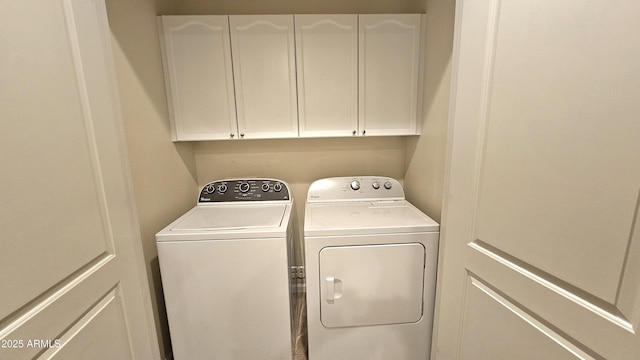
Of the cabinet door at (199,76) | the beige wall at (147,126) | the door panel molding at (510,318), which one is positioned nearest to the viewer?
the door panel molding at (510,318)

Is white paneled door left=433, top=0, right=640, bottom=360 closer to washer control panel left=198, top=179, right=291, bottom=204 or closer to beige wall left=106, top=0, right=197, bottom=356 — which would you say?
washer control panel left=198, top=179, right=291, bottom=204

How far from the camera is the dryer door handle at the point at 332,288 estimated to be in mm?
1407

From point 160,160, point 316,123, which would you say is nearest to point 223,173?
point 160,160

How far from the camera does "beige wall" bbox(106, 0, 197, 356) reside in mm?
1294

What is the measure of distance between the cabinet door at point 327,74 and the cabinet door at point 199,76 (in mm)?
503

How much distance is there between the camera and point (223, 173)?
2090 mm

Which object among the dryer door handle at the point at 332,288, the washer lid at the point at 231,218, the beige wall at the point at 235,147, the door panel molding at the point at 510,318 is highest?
the beige wall at the point at 235,147

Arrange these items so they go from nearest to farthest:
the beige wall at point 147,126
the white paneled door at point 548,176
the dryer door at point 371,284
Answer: the white paneled door at point 548,176
the beige wall at point 147,126
the dryer door at point 371,284

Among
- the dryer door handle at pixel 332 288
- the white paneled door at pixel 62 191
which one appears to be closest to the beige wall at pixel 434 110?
the dryer door handle at pixel 332 288

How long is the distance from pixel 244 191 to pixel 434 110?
1.48m

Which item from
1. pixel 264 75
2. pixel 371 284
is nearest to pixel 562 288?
pixel 371 284

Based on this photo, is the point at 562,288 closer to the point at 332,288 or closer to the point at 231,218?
the point at 332,288

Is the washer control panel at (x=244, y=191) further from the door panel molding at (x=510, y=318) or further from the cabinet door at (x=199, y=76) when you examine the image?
the door panel molding at (x=510, y=318)

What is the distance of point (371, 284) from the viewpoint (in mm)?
1427
